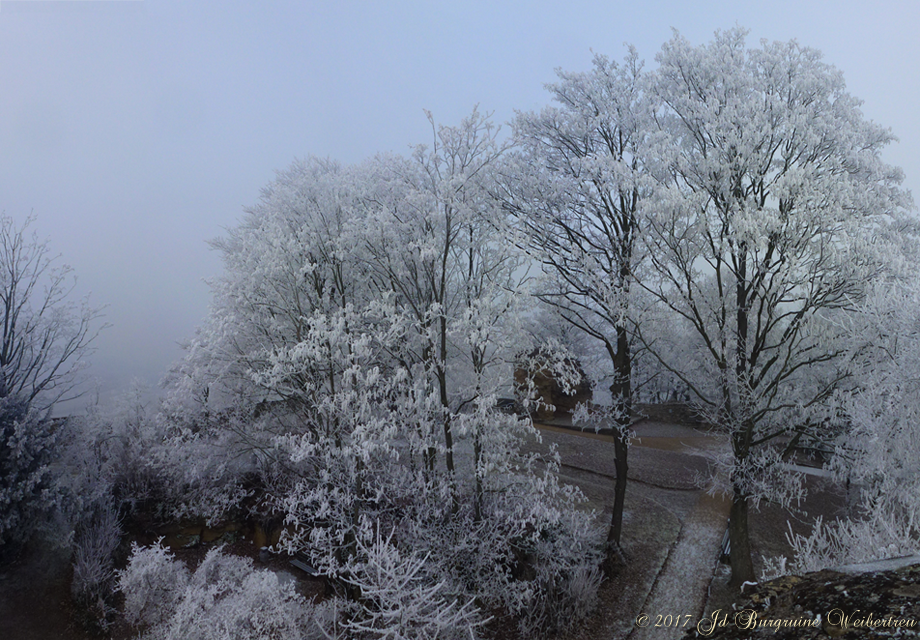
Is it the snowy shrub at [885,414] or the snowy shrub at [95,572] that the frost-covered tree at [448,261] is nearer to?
the snowy shrub at [885,414]

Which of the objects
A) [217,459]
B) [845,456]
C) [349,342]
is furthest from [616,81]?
[217,459]

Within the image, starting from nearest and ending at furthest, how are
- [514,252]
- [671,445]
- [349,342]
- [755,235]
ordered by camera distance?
[755,235], [349,342], [514,252], [671,445]

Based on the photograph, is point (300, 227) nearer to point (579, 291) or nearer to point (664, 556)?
point (579, 291)

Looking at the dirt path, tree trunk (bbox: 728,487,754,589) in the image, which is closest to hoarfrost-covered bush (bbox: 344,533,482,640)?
the dirt path

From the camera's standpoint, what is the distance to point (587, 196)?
425 inches

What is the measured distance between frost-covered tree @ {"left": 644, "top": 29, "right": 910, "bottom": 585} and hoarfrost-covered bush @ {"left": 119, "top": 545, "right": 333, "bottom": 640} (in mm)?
8597

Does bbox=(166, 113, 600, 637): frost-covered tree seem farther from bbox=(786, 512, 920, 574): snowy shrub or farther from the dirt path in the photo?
bbox=(786, 512, 920, 574): snowy shrub

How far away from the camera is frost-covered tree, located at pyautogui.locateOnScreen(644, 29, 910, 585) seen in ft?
28.0

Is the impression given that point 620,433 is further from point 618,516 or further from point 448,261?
point 448,261

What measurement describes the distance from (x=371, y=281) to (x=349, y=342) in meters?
2.53

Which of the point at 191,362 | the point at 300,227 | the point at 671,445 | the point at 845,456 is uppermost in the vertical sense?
the point at 300,227

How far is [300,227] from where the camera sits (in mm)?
11047

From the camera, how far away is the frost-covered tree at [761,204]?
8531 millimetres

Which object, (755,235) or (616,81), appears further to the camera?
(616,81)
